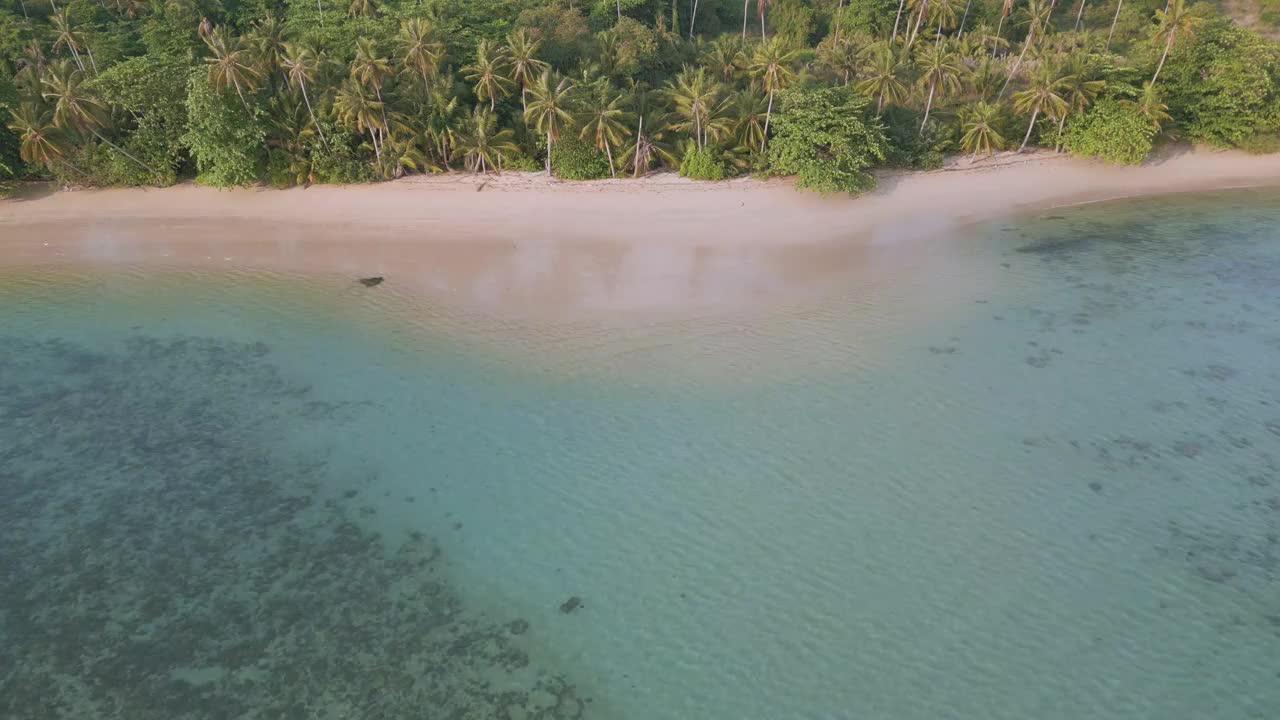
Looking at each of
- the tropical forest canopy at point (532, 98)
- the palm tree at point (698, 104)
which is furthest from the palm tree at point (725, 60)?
the palm tree at point (698, 104)

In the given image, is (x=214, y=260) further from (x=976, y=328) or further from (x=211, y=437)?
(x=976, y=328)

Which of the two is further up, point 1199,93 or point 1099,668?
point 1199,93

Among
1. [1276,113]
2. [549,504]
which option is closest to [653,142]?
[549,504]

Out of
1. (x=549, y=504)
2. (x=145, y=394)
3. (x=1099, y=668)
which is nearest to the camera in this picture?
(x=1099, y=668)

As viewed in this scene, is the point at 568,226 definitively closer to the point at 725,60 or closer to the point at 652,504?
the point at 725,60

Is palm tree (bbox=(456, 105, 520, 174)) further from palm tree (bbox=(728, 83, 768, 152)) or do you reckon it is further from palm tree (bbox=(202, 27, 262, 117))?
palm tree (bbox=(728, 83, 768, 152))

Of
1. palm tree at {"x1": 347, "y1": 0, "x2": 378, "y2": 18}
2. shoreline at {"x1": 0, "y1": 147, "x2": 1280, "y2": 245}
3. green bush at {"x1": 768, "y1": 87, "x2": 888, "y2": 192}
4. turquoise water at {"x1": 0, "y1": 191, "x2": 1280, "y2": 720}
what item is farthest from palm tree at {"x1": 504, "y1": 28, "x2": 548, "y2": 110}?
turquoise water at {"x1": 0, "y1": 191, "x2": 1280, "y2": 720}
